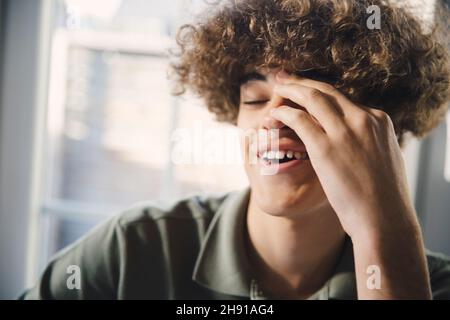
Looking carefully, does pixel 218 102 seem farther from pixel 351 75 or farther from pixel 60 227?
pixel 60 227

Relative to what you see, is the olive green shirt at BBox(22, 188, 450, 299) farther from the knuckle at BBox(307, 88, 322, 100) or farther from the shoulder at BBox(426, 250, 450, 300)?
the knuckle at BBox(307, 88, 322, 100)

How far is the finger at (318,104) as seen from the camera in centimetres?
52

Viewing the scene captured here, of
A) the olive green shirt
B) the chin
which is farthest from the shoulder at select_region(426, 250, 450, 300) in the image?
the chin

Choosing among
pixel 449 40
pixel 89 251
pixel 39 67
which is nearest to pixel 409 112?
pixel 449 40

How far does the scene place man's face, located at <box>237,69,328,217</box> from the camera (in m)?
0.59

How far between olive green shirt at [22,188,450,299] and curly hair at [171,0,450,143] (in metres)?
0.24

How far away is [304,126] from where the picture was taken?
1.75ft

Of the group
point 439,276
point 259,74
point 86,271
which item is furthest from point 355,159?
point 86,271

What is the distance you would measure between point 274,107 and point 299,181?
11 centimetres

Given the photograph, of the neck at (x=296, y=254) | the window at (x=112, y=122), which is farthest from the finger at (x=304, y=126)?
the window at (x=112, y=122)

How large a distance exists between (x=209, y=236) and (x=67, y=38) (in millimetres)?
499

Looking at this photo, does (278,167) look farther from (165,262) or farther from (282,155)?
(165,262)

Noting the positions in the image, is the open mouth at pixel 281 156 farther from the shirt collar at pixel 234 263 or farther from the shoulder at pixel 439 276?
the shoulder at pixel 439 276
